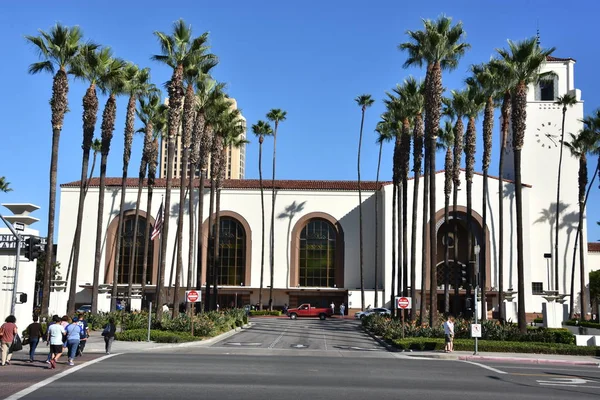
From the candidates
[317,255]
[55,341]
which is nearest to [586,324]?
[317,255]

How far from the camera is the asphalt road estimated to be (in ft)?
48.0

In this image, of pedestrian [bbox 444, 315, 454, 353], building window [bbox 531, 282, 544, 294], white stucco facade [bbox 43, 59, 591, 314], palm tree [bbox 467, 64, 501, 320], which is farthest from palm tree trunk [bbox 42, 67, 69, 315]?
building window [bbox 531, 282, 544, 294]

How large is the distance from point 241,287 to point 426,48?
35.2m

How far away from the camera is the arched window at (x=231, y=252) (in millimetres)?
64250

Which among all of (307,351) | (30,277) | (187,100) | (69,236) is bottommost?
(307,351)

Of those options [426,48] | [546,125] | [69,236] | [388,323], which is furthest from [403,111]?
[69,236]

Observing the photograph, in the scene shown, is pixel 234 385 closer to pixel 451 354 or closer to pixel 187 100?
pixel 451 354

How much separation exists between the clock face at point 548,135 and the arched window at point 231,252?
1170 inches

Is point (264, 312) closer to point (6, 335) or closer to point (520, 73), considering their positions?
point (520, 73)

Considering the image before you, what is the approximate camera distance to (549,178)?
209 ft

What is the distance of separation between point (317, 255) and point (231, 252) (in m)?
8.30

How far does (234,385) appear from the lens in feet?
51.2

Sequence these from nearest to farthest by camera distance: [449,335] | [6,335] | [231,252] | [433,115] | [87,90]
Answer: [6,335] < [449,335] < [433,115] < [87,90] < [231,252]

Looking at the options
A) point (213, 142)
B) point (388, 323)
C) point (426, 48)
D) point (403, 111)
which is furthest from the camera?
point (213, 142)
